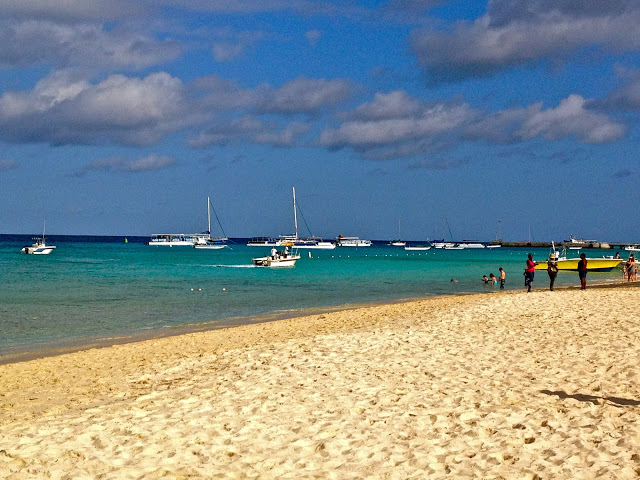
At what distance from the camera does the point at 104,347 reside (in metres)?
19.0

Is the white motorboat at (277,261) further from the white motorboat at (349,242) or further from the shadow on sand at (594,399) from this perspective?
the white motorboat at (349,242)

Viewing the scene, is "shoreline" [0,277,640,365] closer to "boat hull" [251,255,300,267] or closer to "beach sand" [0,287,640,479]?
"beach sand" [0,287,640,479]

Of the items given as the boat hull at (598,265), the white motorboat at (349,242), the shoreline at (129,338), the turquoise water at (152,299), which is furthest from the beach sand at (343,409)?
the white motorboat at (349,242)

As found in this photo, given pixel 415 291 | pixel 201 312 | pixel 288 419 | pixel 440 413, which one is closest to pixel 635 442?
pixel 440 413

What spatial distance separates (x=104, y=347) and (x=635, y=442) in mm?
15302

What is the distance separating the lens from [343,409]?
9125 millimetres

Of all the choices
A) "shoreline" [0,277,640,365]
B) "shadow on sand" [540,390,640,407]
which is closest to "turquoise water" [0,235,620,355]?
"shoreline" [0,277,640,365]

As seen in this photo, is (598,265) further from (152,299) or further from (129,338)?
(129,338)

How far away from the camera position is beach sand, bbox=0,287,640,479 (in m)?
7.05

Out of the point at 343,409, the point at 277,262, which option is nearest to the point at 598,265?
the point at 277,262

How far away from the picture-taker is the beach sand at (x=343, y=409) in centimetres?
705

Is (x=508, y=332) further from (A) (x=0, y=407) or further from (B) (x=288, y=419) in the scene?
(A) (x=0, y=407)

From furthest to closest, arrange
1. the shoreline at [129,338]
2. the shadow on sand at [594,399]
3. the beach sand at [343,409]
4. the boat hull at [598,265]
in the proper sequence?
the boat hull at [598,265] → the shoreline at [129,338] → the shadow on sand at [594,399] → the beach sand at [343,409]

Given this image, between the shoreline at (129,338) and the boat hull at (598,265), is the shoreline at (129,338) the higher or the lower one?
the lower one
